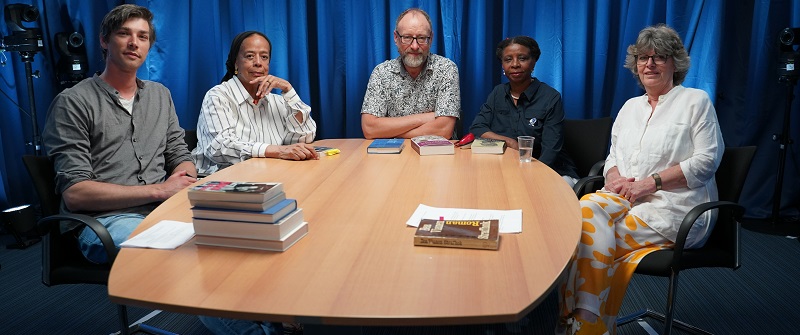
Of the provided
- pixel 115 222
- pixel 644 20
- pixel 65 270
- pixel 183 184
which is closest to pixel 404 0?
pixel 644 20

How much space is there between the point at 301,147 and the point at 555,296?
4.76 feet

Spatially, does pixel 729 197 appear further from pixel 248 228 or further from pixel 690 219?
pixel 248 228

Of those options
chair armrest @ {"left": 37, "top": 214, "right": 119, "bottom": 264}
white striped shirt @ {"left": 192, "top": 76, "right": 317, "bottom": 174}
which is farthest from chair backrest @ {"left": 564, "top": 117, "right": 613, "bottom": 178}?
chair armrest @ {"left": 37, "top": 214, "right": 119, "bottom": 264}

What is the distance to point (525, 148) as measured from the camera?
2.35 meters

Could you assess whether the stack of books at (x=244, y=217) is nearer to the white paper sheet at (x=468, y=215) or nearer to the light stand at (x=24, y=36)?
the white paper sheet at (x=468, y=215)

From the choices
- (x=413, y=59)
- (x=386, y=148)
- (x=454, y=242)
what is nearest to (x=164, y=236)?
(x=454, y=242)

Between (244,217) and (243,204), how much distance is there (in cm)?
3

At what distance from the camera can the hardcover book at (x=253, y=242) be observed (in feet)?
4.19

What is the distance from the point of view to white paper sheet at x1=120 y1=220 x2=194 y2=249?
1.35m

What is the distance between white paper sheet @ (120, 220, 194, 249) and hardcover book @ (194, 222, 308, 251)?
0.18 feet

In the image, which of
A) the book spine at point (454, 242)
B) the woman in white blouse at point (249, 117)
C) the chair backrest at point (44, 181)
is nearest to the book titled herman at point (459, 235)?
the book spine at point (454, 242)

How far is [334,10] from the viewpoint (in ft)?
12.1

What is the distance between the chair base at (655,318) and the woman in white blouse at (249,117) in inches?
62.3

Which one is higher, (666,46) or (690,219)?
(666,46)
